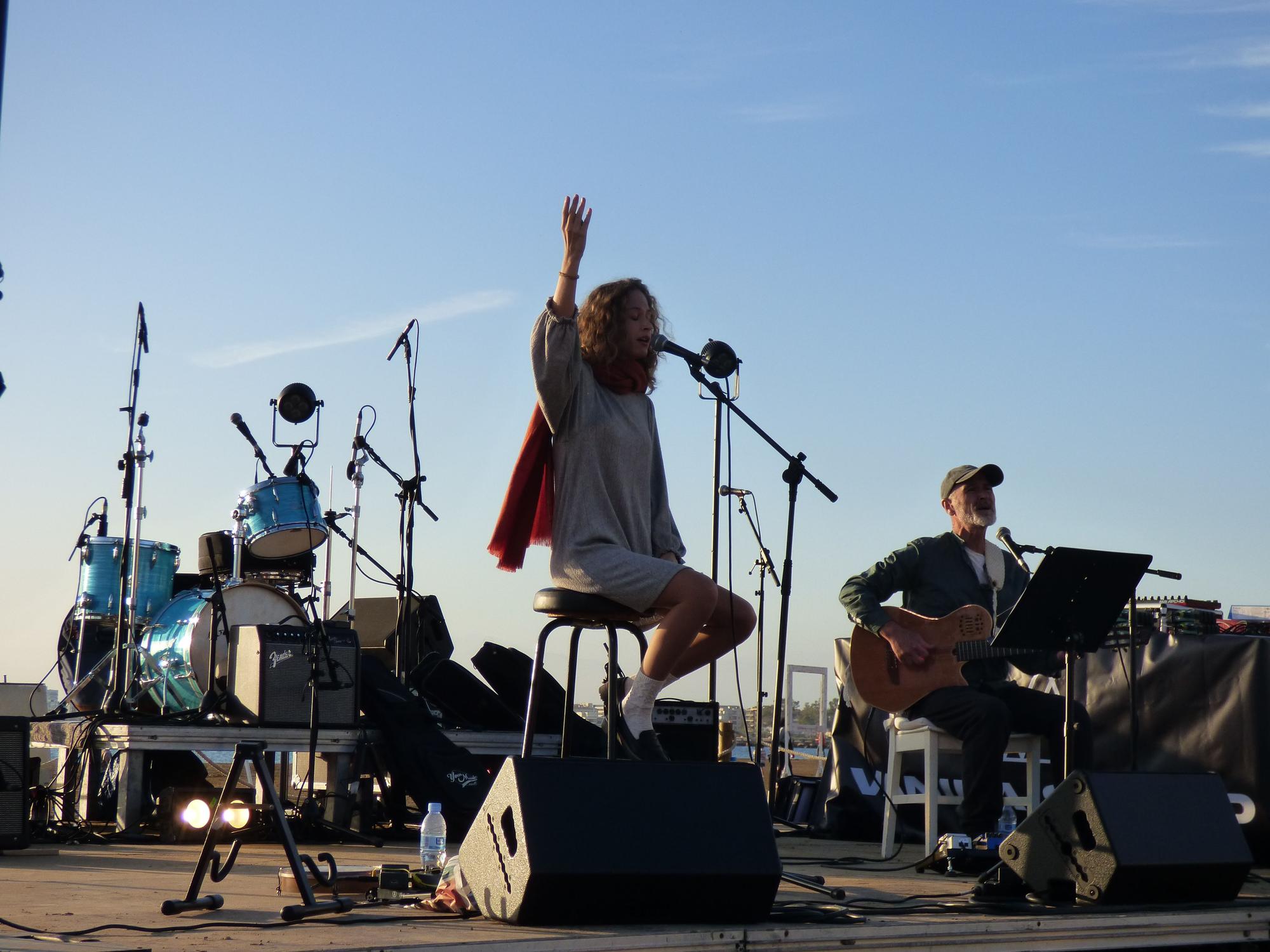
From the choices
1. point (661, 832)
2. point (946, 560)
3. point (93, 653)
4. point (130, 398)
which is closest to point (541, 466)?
point (661, 832)

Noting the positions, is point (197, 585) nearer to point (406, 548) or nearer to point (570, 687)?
point (406, 548)

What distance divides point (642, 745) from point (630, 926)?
0.82m

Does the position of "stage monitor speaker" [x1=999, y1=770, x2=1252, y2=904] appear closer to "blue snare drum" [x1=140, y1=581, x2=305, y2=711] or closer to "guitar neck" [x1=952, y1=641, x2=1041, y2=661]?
"guitar neck" [x1=952, y1=641, x2=1041, y2=661]

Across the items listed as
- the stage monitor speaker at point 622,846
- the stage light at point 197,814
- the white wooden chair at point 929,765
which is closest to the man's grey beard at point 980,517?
the white wooden chair at point 929,765

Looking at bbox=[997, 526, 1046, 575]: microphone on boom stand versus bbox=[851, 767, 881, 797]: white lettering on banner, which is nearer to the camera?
bbox=[997, 526, 1046, 575]: microphone on boom stand

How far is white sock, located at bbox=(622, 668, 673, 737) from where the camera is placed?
3.28 meters

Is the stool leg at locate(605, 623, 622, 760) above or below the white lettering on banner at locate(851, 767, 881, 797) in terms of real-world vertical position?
above

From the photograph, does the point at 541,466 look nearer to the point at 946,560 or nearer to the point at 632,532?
the point at 632,532

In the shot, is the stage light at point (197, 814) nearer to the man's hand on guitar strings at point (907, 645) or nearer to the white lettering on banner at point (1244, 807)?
the man's hand on guitar strings at point (907, 645)

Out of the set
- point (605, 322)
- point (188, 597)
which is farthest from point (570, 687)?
point (188, 597)

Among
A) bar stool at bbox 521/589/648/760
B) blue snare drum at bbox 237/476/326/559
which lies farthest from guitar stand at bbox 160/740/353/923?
blue snare drum at bbox 237/476/326/559

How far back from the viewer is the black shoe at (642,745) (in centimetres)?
321

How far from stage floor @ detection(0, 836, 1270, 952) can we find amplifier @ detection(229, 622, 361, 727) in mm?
1778

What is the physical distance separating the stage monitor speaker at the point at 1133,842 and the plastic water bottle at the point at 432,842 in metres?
1.53
